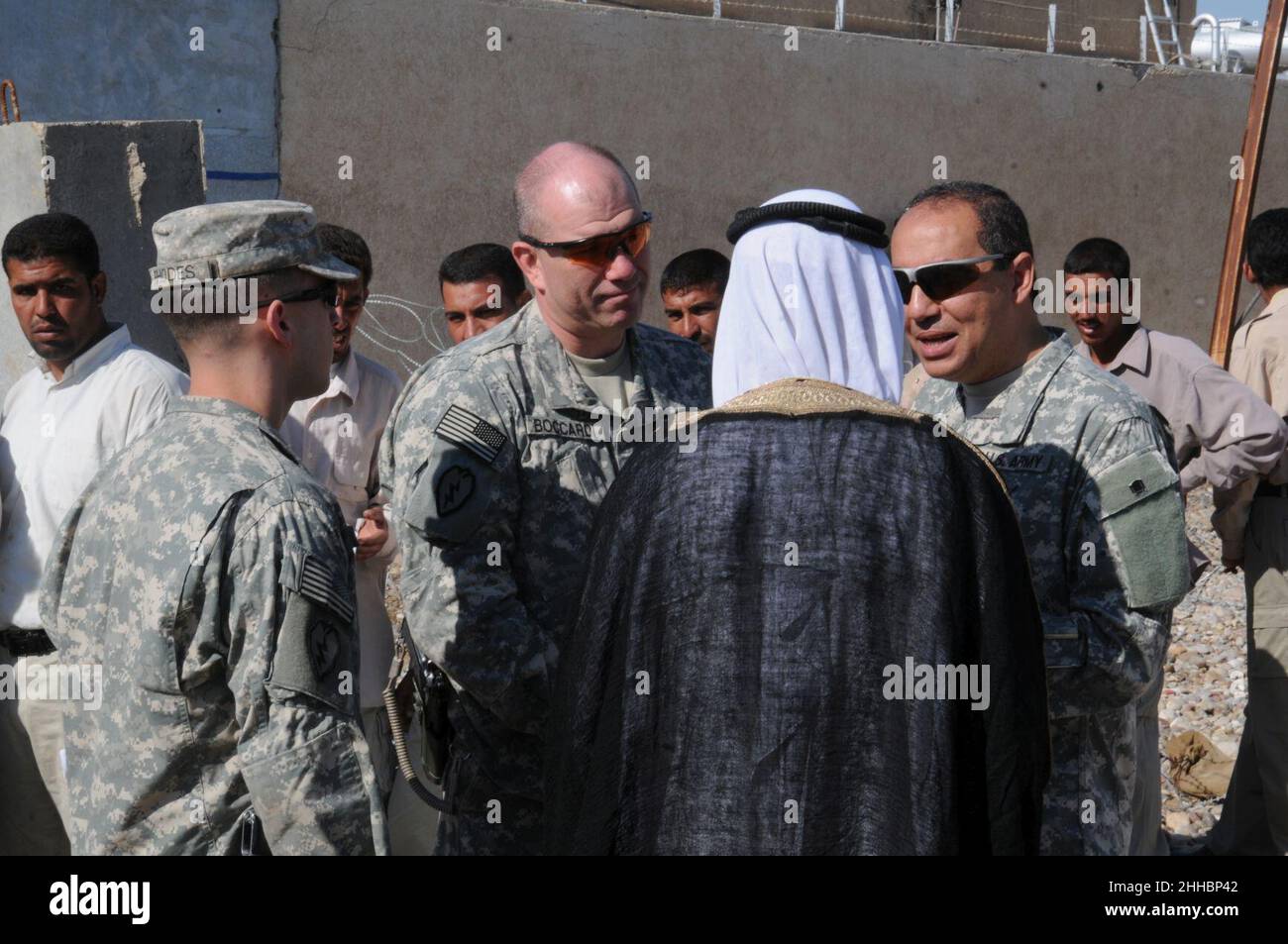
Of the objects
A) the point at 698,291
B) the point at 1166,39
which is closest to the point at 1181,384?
the point at 698,291

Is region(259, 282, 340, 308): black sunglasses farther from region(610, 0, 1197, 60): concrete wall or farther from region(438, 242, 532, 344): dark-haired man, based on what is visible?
region(610, 0, 1197, 60): concrete wall

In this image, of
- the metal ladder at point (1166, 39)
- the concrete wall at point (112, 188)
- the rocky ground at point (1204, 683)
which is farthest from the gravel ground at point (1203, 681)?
the metal ladder at point (1166, 39)

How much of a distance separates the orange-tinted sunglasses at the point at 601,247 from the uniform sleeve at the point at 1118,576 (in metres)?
1.08

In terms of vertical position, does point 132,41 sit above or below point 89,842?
above

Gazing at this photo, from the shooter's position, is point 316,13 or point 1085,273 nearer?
point 1085,273

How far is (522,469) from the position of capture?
3.11m

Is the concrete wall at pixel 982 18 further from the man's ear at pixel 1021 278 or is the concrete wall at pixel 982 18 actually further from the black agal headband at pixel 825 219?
the black agal headband at pixel 825 219

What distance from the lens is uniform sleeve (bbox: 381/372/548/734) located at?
2.92 m

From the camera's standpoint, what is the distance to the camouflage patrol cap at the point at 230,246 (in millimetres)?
2488

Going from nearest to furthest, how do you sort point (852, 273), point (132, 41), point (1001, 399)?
point (852, 273), point (1001, 399), point (132, 41)

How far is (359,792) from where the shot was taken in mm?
2230

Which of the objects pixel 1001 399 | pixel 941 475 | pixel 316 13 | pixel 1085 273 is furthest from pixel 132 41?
pixel 941 475
